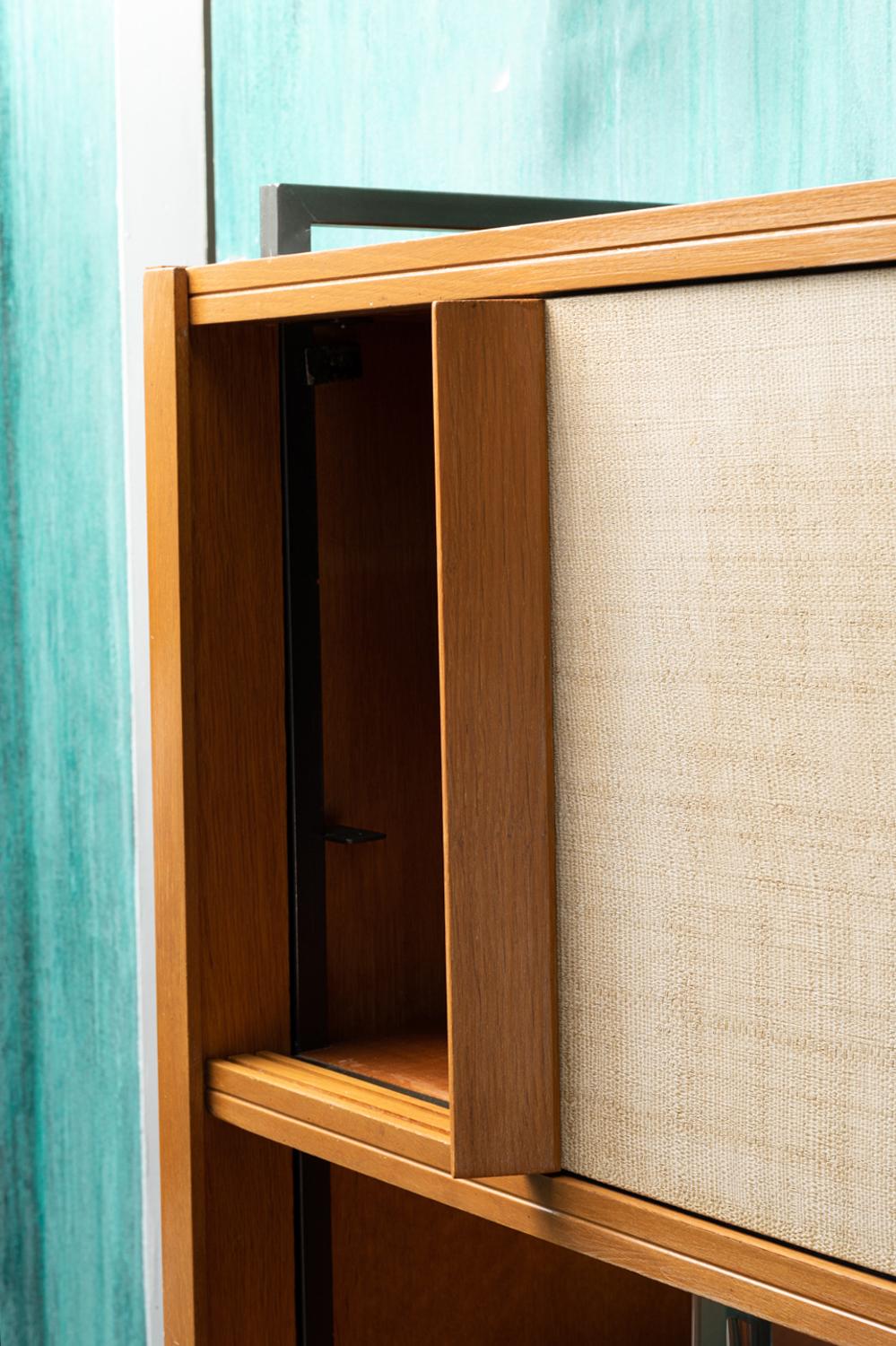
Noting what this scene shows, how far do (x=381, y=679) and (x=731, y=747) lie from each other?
0.31 meters

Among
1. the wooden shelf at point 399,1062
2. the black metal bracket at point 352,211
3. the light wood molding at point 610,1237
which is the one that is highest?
the black metal bracket at point 352,211

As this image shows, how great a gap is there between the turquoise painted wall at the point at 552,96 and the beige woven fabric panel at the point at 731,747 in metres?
0.39

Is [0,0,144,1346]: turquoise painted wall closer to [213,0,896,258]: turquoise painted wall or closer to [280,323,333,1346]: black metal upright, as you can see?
[213,0,896,258]: turquoise painted wall

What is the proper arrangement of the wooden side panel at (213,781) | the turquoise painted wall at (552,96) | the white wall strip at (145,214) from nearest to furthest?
the wooden side panel at (213,781), the turquoise painted wall at (552,96), the white wall strip at (145,214)

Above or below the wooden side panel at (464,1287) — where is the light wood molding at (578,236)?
above

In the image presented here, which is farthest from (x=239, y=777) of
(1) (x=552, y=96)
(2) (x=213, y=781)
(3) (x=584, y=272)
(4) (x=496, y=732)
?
(1) (x=552, y=96)

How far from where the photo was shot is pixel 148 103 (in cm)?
132

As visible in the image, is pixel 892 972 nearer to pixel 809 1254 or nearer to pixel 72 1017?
pixel 809 1254

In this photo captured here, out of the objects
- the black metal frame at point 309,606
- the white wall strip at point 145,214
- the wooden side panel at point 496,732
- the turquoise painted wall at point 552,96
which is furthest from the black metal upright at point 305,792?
the white wall strip at point 145,214

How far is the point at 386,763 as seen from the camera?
0.85 m

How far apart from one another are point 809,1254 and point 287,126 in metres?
0.94

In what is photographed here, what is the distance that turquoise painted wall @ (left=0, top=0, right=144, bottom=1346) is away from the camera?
54.7 inches

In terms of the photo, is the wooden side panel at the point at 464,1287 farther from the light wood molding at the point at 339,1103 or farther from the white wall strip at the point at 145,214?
the white wall strip at the point at 145,214

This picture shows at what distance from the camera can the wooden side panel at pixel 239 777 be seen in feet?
2.59
